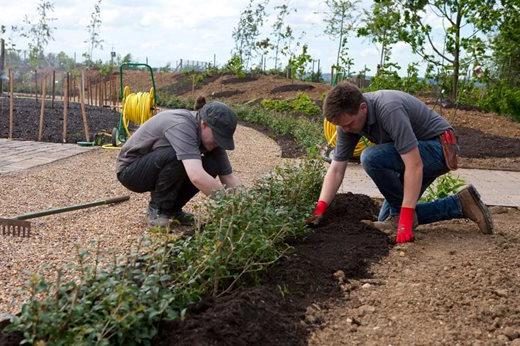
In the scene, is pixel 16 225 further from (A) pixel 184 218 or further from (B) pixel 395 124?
(B) pixel 395 124

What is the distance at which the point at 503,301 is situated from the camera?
3270 millimetres

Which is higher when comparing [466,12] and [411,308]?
[466,12]

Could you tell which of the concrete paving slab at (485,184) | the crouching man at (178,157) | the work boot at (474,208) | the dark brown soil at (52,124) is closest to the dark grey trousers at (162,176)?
the crouching man at (178,157)

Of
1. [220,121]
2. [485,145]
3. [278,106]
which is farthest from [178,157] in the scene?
[278,106]

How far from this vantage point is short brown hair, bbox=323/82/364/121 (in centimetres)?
411

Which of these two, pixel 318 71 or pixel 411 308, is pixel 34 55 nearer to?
pixel 318 71

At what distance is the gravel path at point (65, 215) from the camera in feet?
12.7

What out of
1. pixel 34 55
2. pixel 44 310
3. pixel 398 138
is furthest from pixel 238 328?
pixel 34 55

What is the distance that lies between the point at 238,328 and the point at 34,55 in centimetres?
2927

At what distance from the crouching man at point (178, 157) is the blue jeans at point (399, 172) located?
94 centimetres

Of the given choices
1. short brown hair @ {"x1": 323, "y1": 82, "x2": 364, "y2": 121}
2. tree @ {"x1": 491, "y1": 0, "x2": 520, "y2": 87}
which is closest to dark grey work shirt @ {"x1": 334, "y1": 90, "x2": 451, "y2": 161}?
short brown hair @ {"x1": 323, "y1": 82, "x2": 364, "y2": 121}

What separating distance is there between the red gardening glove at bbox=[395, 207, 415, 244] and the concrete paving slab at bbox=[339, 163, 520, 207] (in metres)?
2.18

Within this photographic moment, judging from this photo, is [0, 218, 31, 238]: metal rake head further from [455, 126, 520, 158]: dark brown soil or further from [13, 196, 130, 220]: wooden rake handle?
[455, 126, 520, 158]: dark brown soil

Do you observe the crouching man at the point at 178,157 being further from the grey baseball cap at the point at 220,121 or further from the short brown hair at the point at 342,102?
the short brown hair at the point at 342,102
